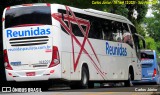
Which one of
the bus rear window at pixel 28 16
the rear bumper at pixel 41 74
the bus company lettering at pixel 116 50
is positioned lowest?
the rear bumper at pixel 41 74

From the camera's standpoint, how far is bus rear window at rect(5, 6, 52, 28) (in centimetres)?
1921

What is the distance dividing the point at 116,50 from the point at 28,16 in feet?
23.2

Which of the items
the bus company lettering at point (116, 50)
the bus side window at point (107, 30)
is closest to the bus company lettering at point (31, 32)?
the bus side window at point (107, 30)

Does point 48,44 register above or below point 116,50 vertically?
above

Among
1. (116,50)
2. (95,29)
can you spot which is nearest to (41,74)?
(95,29)

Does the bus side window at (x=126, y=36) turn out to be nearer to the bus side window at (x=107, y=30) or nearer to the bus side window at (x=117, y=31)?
the bus side window at (x=117, y=31)

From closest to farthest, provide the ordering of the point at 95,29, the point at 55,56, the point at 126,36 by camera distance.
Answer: the point at 55,56 → the point at 95,29 → the point at 126,36

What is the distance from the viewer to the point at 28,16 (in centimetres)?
1944

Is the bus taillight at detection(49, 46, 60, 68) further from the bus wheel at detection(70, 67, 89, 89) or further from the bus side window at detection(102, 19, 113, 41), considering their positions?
the bus side window at detection(102, 19, 113, 41)

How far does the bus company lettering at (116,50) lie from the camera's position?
79.0 ft

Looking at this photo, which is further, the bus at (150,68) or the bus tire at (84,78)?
the bus at (150,68)

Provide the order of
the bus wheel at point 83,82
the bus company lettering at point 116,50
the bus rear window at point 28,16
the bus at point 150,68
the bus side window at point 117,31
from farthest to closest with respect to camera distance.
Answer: the bus at point 150,68 < the bus side window at point 117,31 < the bus company lettering at point 116,50 < the bus wheel at point 83,82 < the bus rear window at point 28,16

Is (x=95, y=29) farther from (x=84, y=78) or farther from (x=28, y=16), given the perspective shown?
(x=28, y=16)

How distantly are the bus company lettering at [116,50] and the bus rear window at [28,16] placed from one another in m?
5.52
